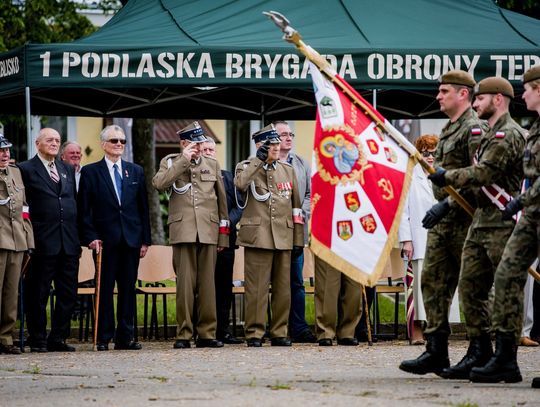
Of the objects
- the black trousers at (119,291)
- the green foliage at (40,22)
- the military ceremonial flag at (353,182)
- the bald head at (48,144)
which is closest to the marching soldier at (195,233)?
the black trousers at (119,291)

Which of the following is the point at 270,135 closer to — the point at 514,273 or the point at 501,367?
the point at 514,273

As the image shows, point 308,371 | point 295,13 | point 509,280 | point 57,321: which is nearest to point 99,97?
point 295,13

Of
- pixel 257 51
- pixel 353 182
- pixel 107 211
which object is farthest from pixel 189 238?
pixel 353 182

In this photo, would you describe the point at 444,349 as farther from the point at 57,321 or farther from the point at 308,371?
the point at 57,321

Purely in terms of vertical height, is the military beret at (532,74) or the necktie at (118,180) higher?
the military beret at (532,74)

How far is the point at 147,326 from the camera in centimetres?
1681

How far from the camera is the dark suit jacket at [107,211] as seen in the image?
46.9ft

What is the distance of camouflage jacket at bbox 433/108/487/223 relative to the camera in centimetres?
1059

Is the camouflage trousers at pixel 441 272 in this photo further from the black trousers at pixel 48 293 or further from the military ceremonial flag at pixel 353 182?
the black trousers at pixel 48 293

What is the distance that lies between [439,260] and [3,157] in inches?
203

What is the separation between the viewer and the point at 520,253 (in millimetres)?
9859

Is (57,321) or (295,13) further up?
(295,13)

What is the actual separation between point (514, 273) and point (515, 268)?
0.04 m

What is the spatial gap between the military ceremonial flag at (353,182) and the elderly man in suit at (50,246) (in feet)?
14.5
